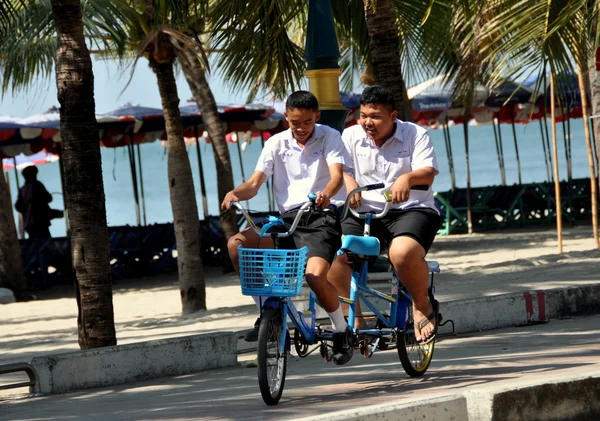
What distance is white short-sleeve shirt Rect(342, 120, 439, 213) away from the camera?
22.0 feet

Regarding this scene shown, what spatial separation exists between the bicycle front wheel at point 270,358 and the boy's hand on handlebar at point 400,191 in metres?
0.94

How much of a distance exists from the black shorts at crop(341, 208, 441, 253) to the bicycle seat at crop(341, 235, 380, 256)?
0.19 metres

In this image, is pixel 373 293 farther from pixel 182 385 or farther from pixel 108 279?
pixel 108 279

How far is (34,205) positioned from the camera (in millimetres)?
20031

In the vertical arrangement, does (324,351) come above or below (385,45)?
below

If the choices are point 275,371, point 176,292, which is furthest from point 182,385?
point 176,292

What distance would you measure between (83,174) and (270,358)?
3.26 meters

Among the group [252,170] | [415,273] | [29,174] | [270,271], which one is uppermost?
[252,170]

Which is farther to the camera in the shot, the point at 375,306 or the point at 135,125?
the point at 135,125

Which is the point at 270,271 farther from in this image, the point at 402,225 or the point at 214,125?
the point at 214,125

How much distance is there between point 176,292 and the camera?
57.4 ft

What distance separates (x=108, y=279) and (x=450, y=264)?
9.51 meters

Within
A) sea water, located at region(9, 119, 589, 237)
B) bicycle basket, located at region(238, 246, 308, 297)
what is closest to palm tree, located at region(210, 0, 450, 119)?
bicycle basket, located at region(238, 246, 308, 297)

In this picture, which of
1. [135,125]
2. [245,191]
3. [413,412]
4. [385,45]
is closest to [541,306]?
[385,45]
